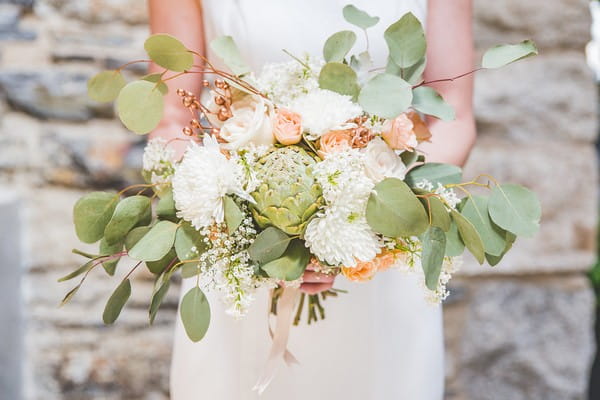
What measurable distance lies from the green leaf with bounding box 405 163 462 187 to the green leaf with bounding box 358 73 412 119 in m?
0.13

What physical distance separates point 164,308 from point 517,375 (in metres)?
1.06

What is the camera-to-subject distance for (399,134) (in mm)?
830

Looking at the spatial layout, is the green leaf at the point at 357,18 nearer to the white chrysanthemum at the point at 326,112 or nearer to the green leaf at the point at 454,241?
the white chrysanthemum at the point at 326,112

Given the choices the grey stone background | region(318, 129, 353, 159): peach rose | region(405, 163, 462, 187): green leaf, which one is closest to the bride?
region(405, 163, 462, 187): green leaf

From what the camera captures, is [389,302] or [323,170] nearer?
[323,170]

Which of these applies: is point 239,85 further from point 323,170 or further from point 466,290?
point 466,290

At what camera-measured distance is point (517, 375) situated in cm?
189

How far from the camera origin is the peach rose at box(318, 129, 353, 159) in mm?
820

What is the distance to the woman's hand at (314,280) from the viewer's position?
0.92 m

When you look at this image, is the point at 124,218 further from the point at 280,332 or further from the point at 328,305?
the point at 328,305

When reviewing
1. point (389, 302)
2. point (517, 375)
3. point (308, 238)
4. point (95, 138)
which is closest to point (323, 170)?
point (308, 238)

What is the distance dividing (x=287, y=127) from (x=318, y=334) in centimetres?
50

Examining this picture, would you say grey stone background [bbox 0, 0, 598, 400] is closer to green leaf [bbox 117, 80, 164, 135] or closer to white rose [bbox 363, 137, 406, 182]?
green leaf [bbox 117, 80, 164, 135]

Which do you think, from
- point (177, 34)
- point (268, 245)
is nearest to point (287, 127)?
point (268, 245)
